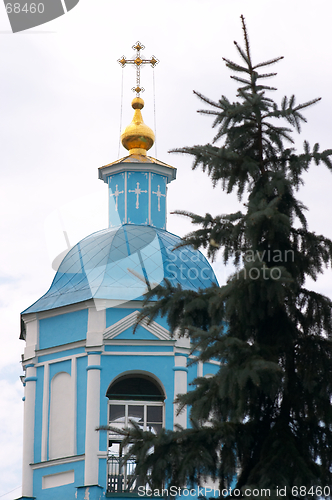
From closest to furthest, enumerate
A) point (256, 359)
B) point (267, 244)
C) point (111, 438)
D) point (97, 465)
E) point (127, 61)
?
point (256, 359) < point (267, 244) < point (97, 465) < point (111, 438) < point (127, 61)

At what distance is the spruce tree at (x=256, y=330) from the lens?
989 centimetres

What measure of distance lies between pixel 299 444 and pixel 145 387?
8476 millimetres

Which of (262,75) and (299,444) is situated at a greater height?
(262,75)

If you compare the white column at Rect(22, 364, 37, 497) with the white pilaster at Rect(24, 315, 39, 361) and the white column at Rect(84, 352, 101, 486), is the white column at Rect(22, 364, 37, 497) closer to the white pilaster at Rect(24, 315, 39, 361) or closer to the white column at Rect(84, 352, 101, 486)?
the white pilaster at Rect(24, 315, 39, 361)

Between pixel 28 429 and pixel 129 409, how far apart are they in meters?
2.03

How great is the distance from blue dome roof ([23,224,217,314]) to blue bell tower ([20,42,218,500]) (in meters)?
0.02

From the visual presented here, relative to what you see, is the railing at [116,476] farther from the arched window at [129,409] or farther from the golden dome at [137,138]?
the golden dome at [137,138]

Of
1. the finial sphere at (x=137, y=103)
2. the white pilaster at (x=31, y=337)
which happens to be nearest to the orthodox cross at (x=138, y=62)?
the finial sphere at (x=137, y=103)

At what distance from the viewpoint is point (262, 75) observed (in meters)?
11.1

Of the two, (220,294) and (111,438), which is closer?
(220,294)

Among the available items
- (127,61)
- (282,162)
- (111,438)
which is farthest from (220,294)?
(127,61)

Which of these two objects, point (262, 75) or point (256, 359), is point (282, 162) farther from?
point (256, 359)

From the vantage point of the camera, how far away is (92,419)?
1705 centimetres

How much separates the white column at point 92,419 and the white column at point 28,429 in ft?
4.15
